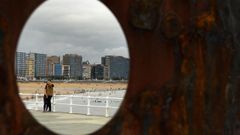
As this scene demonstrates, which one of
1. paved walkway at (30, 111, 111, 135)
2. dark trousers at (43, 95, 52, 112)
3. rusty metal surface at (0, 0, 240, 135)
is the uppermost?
rusty metal surface at (0, 0, 240, 135)

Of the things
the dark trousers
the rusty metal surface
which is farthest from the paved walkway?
the rusty metal surface

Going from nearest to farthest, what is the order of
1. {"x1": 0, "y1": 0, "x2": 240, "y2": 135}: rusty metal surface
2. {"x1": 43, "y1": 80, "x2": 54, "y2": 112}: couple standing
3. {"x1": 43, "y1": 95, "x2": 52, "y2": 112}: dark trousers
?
{"x1": 0, "y1": 0, "x2": 240, "y2": 135}: rusty metal surface
{"x1": 43, "y1": 80, "x2": 54, "y2": 112}: couple standing
{"x1": 43, "y1": 95, "x2": 52, "y2": 112}: dark trousers

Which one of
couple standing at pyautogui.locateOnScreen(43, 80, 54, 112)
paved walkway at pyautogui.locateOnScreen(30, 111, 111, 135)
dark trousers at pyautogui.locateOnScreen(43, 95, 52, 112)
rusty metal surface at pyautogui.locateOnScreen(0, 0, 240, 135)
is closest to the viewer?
rusty metal surface at pyautogui.locateOnScreen(0, 0, 240, 135)

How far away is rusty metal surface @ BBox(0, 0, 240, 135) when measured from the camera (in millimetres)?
3783

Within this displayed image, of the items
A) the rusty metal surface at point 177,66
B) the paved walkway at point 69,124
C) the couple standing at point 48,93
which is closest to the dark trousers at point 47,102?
the couple standing at point 48,93

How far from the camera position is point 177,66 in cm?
378

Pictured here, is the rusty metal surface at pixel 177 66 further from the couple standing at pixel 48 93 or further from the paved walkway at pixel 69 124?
the couple standing at pixel 48 93

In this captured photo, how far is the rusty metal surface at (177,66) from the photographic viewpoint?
3783 millimetres

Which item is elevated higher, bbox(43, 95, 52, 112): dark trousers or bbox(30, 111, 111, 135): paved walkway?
bbox(43, 95, 52, 112): dark trousers

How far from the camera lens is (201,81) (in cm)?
378

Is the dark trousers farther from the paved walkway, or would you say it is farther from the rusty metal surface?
the rusty metal surface

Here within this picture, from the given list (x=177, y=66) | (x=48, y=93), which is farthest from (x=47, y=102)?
(x=177, y=66)

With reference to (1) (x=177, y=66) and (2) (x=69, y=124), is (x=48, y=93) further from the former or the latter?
(1) (x=177, y=66)

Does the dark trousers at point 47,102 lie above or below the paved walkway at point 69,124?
above
